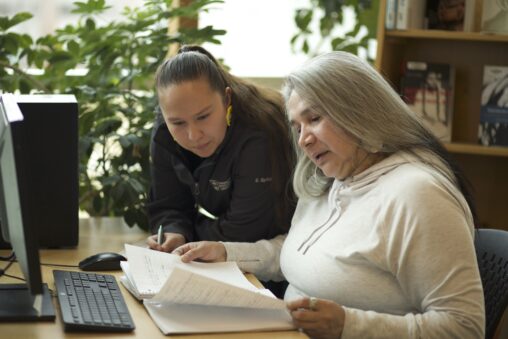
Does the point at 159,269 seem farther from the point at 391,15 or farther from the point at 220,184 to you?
the point at 391,15

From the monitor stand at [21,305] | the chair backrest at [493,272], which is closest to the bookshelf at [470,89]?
the chair backrest at [493,272]

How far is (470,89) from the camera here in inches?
123

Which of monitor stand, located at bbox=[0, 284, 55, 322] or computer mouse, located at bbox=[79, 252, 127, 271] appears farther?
computer mouse, located at bbox=[79, 252, 127, 271]

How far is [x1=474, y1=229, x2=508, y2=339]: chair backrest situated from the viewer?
5.67 ft

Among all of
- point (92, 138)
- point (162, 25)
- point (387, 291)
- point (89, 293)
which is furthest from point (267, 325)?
point (162, 25)

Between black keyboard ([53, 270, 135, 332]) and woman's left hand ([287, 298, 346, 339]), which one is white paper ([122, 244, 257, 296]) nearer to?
black keyboard ([53, 270, 135, 332])

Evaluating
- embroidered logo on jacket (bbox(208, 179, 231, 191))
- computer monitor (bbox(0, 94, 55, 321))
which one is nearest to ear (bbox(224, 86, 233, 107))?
embroidered logo on jacket (bbox(208, 179, 231, 191))

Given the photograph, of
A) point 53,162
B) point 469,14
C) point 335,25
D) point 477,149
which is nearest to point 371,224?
point 53,162

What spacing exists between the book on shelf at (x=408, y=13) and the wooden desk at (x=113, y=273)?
1.23 meters

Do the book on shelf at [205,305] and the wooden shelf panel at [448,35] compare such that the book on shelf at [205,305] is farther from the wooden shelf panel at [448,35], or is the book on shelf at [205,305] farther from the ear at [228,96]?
the wooden shelf panel at [448,35]

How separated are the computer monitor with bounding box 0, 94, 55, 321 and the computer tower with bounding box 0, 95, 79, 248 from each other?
40cm

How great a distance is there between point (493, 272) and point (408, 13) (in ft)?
4.52

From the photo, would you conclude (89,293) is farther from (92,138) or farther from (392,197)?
(92,138)

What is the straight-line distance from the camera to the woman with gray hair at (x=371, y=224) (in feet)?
5.07
